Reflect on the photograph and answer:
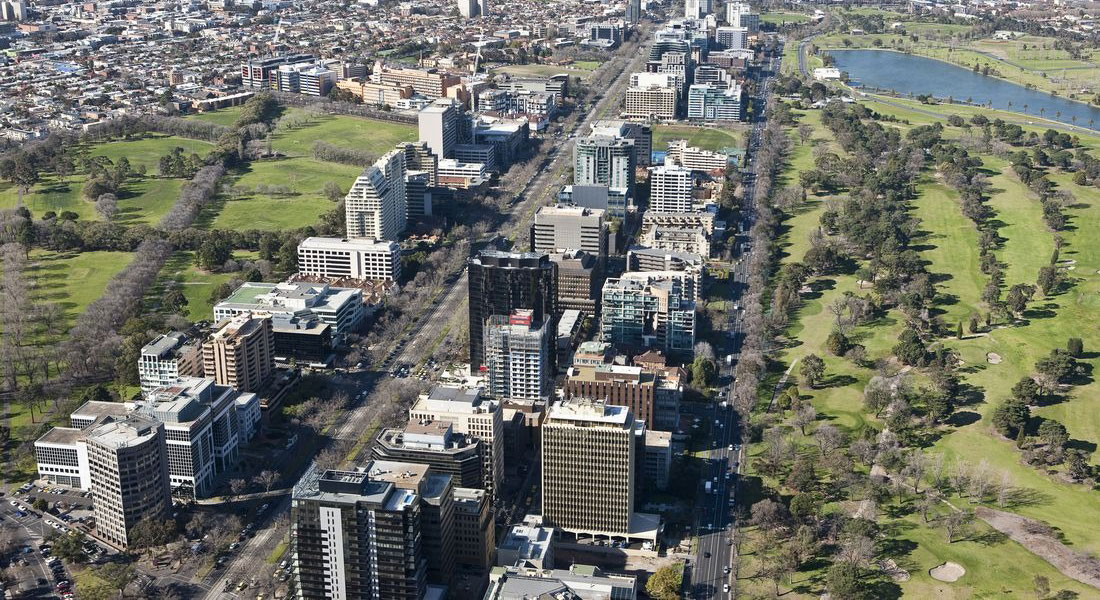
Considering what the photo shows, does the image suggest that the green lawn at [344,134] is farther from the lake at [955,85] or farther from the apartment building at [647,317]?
the lake at [955,85]

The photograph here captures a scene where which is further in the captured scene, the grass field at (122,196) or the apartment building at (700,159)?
the apartment building at (700,159)

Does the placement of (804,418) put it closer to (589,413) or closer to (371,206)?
(589,413)

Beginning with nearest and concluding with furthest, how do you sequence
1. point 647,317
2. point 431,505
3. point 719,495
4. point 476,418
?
point 431,505
point 476,418
point 719,495
point 647,317

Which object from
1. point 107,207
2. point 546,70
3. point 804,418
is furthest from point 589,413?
point 546,70

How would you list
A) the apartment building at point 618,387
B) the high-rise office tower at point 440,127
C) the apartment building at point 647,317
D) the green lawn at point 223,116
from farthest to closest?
the green lawn at point 223,116, the high-rise office tower at point 440,127, the apartment building at point 647,317, the apartment building at point 618,387

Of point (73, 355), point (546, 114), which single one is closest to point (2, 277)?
point (73, 355)

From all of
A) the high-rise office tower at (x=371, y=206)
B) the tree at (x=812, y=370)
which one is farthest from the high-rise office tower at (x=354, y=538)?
the high-rise office tower at (x=371, y=206)
